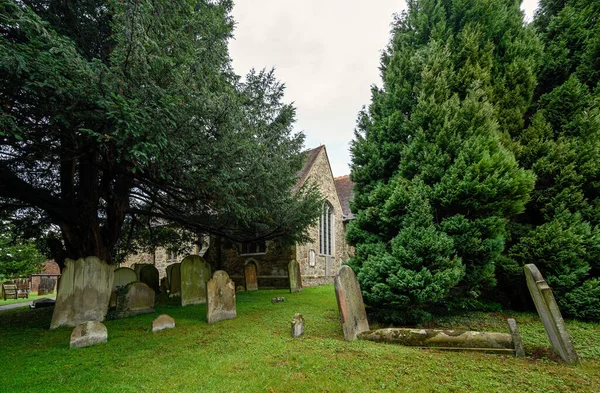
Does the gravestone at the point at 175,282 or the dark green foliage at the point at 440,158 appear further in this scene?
the gravestone at the point at 175,282

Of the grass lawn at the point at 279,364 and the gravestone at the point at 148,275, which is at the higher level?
the gravestone at the point at 148,275

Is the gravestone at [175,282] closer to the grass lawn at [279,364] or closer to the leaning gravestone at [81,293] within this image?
the leaning gravestone at [81,293]

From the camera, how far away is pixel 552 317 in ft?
12.4

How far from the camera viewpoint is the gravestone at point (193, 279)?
29.0ft

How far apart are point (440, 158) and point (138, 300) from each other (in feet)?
27.8

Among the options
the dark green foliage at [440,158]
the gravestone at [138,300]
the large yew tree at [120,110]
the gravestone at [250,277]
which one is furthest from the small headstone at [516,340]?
the gravestone at [250,277]

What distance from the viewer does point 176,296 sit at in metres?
11.1

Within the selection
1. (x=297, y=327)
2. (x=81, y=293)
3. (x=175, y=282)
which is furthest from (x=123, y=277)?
(x=297, y=327)

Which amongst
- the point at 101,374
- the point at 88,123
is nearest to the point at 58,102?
the point at 88,123

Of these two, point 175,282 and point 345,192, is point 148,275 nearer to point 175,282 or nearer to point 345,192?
point 175,282

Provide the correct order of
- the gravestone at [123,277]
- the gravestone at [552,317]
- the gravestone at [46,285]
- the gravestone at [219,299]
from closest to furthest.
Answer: the gravestone at [552,317] < the gravestone at [219,299] < the gravestone at [123,277] < the gravestone at [46,285]

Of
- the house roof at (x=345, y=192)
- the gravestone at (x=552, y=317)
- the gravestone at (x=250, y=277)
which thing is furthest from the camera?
the house roof at (x=345, y=192)

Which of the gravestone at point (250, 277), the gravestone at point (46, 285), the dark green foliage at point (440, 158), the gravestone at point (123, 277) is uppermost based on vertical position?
the dark green foliage at point (440, 158)

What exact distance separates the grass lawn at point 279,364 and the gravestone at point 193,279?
3.23 m
